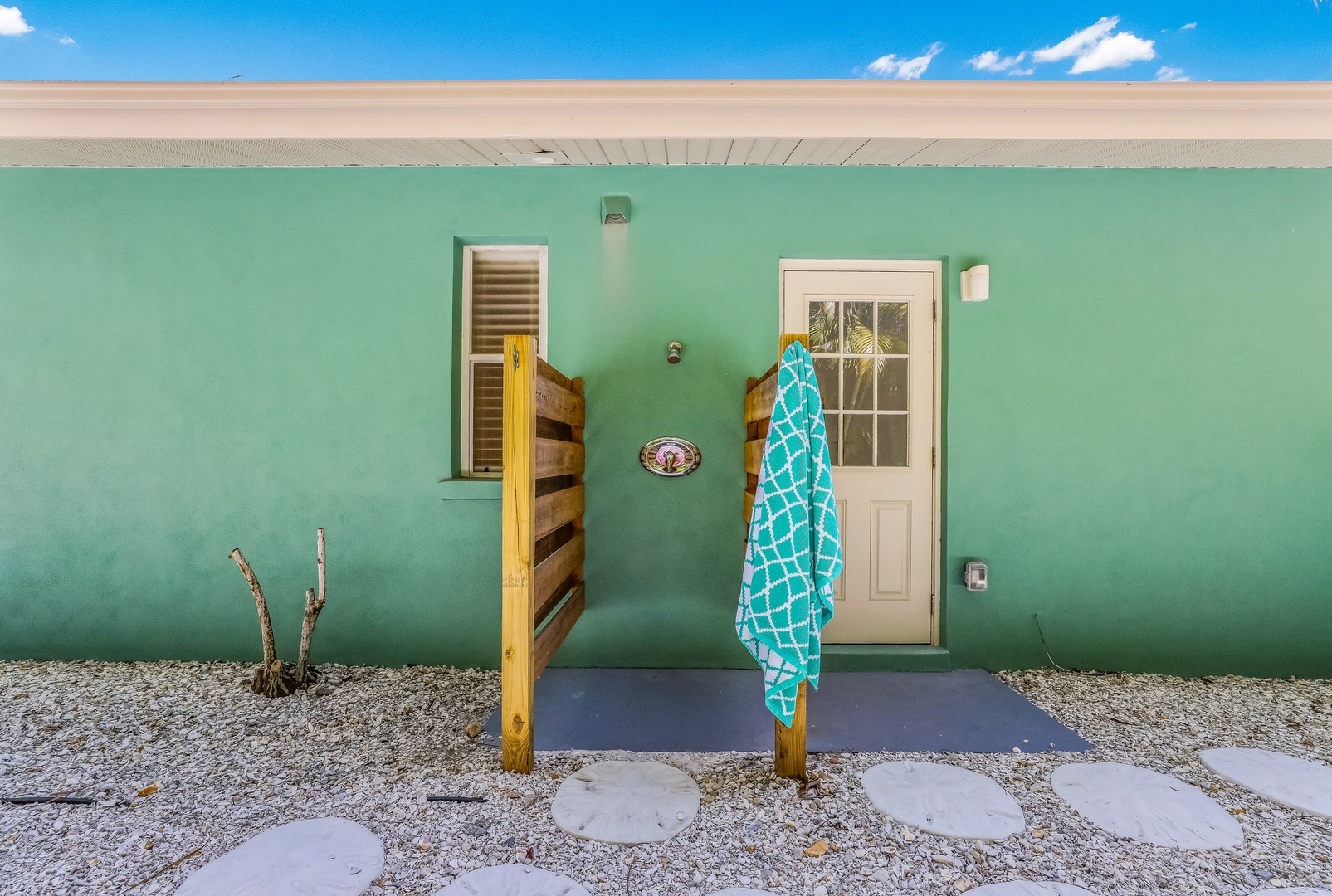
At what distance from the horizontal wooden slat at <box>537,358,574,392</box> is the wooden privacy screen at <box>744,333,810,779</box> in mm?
941

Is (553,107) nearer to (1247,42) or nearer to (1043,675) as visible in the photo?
(1043,675)

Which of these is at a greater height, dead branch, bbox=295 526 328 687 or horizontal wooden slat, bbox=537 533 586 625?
horizontal wooden slat, bbox=537 533 586 625

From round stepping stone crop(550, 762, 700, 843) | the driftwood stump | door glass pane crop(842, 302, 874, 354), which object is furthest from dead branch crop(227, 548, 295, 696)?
door glass pane crop(842, 302, 874, 354)

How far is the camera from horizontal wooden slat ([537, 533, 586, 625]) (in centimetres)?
239

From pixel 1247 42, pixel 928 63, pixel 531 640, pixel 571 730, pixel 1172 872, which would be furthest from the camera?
pixel 928 63

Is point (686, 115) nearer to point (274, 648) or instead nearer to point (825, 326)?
point (825, 326)

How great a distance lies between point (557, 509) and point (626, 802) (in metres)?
1.19

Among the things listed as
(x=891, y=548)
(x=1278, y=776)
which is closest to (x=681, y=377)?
(x=891, y=548)

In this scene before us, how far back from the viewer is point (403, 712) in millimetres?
2697

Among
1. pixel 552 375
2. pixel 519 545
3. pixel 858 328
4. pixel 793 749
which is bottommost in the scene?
pixel 793 749

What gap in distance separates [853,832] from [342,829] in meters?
1.65

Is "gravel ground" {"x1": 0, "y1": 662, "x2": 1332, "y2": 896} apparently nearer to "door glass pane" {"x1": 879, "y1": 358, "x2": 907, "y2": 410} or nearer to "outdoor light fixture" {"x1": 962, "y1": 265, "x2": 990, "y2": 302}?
"door glass pane" {"x1": 879, "y1": 358, "x2": 907, "y2": 410}

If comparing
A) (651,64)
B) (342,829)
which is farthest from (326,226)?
(342,829)

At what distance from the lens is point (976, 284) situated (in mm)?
3104
